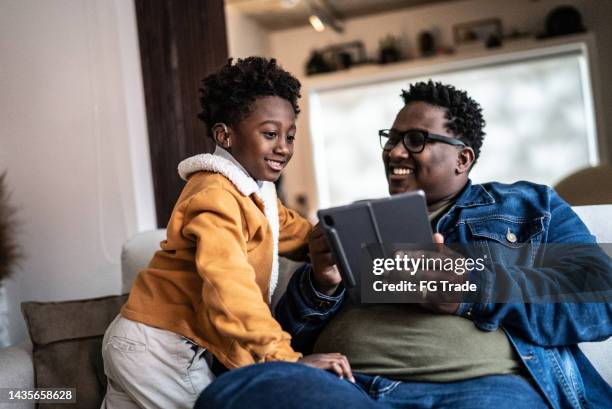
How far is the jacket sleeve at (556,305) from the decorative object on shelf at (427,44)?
17.2 ft

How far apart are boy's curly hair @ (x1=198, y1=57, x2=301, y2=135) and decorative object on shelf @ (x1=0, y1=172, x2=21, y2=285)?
4.87 feet

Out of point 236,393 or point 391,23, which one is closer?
point 236,393

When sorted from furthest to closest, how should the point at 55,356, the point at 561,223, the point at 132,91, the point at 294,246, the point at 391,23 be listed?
the point at 391,23 < the point at 132,91 < the point at 55,356 < the point at 294,246 < the point at 561,223

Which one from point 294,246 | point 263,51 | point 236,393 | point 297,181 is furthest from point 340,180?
point 236,393

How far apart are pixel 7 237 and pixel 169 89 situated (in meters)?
0.92

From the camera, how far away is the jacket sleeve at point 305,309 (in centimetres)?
141

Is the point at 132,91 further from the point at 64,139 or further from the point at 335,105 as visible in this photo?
the point at 335,105

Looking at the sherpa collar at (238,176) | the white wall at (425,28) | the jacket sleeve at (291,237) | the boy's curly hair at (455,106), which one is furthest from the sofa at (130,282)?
the white wall at (425,28)

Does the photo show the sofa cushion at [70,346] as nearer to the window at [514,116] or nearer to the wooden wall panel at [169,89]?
the wooden wall panel at [169,89]

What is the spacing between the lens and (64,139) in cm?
268

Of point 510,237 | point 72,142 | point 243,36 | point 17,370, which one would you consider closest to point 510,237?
point 510,237

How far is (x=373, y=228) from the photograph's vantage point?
1.14 metres

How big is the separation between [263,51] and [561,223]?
5.77m

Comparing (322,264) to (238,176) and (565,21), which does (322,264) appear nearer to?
(238,176)
